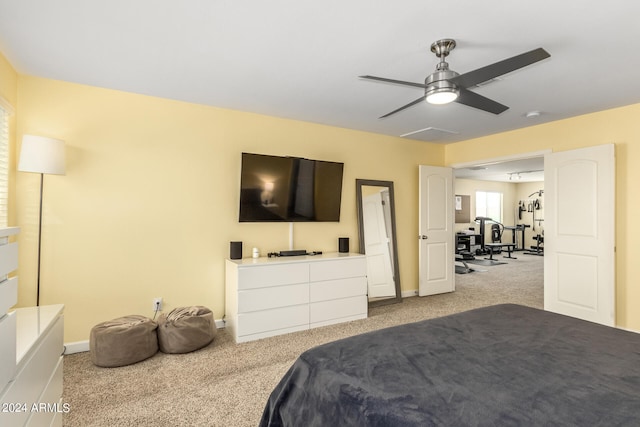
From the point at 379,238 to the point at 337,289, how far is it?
1.32 metres

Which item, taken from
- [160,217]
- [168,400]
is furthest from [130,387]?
[160,217]

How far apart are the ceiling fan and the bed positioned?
1448mm

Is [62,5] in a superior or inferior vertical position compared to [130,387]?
superior

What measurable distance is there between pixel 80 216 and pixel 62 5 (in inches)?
71.7

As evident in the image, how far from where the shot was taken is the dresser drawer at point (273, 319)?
10.5 ft

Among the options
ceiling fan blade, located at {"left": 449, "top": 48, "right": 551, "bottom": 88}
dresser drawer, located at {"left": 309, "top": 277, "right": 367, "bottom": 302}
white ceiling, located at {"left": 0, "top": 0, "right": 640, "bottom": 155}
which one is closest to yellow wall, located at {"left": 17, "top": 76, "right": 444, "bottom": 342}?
white ceiling, located at {"left": 0, "top": 0, "right": 640, "bottom": 155}

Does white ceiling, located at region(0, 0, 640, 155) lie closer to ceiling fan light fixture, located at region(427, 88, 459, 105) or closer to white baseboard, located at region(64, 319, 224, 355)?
ceiling fan light fixture, located at region(427, 88, 459, 105)

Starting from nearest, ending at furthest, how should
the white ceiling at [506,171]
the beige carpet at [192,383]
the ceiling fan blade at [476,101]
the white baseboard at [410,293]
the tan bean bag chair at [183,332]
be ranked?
the beige carpet at [192,383]
the ceiling fan blade at [476,101]
the tan bean bag chair at [183,332]
the white baseboard at [410,293]
the white ceiling at [506,171]

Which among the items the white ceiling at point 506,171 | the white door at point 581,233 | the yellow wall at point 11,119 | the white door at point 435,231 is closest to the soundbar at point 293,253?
the white door at point 435,231

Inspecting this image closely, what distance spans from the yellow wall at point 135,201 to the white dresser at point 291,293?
48 cm

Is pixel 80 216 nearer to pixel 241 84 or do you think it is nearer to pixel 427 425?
pixel 241 84

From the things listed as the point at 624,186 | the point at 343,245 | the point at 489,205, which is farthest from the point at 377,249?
the point at 489,205

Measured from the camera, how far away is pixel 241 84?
2.99m

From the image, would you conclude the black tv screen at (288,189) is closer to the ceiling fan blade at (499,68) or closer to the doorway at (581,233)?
the ceiling fan blade at (499,68)
